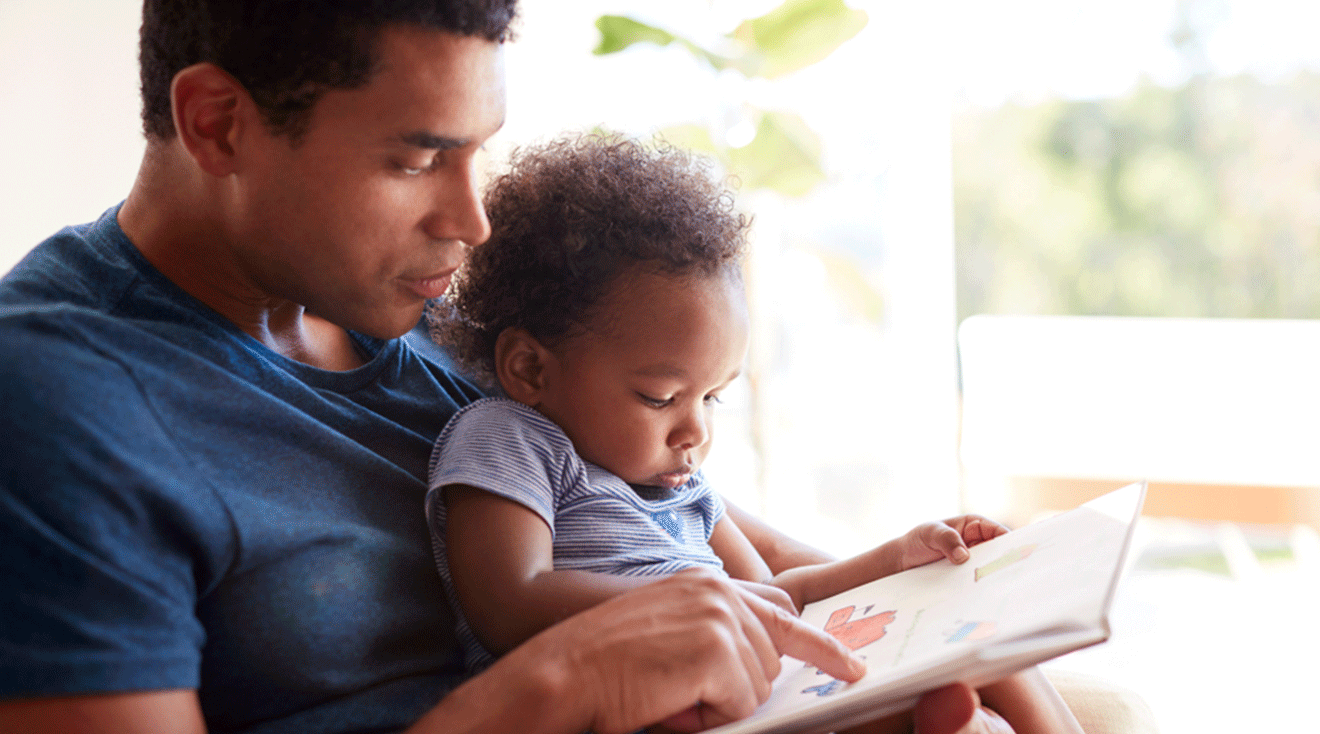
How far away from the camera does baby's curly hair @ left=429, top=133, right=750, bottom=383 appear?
116 centimetres

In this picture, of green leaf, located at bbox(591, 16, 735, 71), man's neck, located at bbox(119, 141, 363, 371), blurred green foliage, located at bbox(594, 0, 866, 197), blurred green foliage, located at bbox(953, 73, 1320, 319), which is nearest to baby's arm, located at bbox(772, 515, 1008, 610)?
man's neck, located at bbox(119, 141, 363, 371)

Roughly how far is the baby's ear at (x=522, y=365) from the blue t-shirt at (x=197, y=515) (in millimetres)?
135

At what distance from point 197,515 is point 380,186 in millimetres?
333

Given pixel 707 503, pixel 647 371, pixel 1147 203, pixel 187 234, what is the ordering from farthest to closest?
pixel 1147 203
pixel 707 503
pixel 647 371
pixel 187 234

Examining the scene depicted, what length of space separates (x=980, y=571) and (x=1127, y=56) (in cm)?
349

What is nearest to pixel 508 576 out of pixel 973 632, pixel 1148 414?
pixel 973 632

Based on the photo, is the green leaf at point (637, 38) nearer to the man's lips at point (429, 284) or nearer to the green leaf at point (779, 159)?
the green leaf at point (779, 159)

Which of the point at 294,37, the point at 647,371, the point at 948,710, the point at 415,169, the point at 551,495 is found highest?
the point at 294,37

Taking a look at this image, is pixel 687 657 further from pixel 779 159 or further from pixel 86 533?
pixel 779 159

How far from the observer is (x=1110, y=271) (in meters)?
4.13

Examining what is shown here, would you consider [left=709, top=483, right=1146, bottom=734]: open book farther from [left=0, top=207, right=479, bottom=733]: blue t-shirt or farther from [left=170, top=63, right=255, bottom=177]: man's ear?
[left=170, top=63, right=255, bottom=177]: man's ear

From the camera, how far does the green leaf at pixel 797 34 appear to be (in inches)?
94.2

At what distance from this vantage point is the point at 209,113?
907 mm

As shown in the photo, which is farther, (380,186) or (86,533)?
(380,186)
